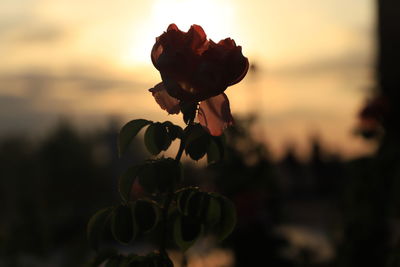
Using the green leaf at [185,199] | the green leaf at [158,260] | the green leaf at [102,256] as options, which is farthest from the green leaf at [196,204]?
the green leaf at [102,256]

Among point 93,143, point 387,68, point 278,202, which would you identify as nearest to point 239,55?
point 387,68

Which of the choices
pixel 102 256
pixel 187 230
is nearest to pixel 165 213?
pixel 187 230

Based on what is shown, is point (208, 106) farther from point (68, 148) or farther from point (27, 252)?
point (68, 148)

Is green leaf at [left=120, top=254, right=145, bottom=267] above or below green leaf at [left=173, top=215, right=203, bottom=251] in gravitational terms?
below

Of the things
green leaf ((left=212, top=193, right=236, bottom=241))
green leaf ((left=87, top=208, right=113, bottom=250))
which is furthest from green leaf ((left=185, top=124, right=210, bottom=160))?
green leaf ((left=87, top=208, right=113, bottom=250))

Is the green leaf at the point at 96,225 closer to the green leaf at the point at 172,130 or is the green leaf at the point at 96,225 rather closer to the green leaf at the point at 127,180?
the green leaf at the point at 127,180

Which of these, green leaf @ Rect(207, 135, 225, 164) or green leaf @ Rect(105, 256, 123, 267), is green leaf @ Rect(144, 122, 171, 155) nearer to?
green leaf @ Rect(207, 135, 225, 164)

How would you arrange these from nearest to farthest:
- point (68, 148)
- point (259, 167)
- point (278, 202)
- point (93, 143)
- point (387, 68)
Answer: point (387, 68) → point (259, 167) → point (278, 202) → point (68, 148) → point (93, 143)
